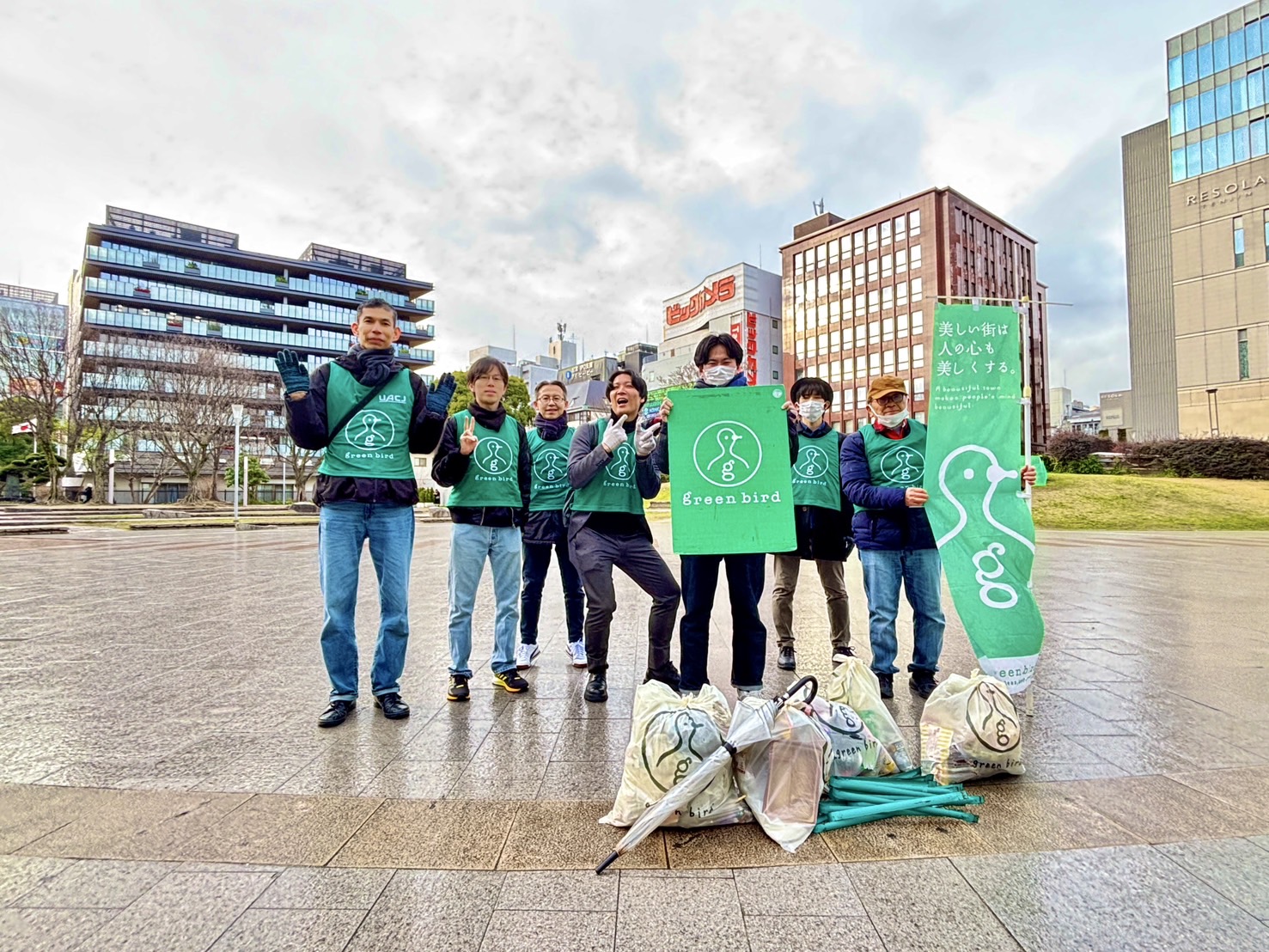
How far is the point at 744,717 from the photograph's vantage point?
249 cm

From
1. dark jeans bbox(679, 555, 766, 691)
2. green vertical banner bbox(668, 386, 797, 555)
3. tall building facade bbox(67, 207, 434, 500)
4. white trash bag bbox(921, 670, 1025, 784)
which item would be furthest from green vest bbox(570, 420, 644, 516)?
tall building facade bbox(67, 207, 434, 500)

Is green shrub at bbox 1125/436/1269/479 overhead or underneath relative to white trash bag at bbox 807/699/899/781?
overhead

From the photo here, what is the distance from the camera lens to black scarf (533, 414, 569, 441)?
4.96 metres

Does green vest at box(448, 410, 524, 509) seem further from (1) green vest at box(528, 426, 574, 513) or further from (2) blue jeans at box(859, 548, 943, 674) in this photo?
(2) blue jeans at box(859, 548, 943, 674)

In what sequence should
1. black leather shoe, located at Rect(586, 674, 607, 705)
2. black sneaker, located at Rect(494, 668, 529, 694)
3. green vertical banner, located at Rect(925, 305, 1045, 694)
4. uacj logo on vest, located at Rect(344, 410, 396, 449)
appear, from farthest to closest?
black sneaker, located at Rect(494, 668, 529, 694), black leather shoe, located at Rect(586, 674, 607, 705), uacj logo on vest, located at Rect(344, 410, 396, 449), green vertical banner, located at Rect(925, 305, 1045, 694)

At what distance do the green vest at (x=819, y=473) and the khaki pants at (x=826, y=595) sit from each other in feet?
1.44

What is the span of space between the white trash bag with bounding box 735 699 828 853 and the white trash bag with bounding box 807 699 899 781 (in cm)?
18

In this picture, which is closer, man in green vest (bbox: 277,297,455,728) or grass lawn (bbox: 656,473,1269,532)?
man in green vest (bbox: 277,297,455,728)

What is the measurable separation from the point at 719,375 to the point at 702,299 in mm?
79084

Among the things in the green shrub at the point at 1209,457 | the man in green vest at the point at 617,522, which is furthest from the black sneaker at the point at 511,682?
the green shrub at the point at 1209,457

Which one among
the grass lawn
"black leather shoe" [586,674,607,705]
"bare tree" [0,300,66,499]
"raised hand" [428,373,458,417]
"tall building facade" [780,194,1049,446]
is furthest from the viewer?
"tall building facade" [780,194,1049,446]

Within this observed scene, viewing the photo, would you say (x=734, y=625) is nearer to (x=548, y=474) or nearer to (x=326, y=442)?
(x=548, y=474)

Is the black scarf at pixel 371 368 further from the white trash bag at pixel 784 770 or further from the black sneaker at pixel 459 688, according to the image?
the white trash bag at pixel 784 770

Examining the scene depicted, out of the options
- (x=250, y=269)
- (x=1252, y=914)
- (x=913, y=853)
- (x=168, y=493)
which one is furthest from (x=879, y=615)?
(x=250, y=269)
